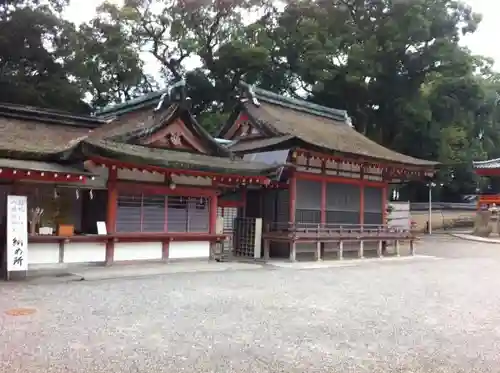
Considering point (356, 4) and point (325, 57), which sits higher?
point (356, 4)

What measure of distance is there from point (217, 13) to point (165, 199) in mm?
23723

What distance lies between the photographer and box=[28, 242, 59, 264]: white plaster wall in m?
11.5

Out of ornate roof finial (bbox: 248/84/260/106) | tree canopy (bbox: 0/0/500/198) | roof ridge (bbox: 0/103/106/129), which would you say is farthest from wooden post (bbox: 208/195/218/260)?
tree canopy (bbox: 0/0/500/198)

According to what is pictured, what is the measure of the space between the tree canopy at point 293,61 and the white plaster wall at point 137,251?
17.0 metres

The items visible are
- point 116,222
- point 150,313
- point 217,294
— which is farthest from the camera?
point 116,222

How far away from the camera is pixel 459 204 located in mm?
36188

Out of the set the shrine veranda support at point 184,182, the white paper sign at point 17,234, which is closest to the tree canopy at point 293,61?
the shrine veranda support at point 184,182

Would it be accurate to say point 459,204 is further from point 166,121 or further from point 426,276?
point 166,121

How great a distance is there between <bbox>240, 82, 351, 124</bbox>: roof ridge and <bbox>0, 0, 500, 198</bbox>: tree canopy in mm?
6432

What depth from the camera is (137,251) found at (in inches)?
528

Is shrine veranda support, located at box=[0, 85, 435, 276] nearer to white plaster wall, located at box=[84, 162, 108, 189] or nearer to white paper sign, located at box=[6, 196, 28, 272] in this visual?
white plaster wall, located at box=[84, 162, 108, 189]

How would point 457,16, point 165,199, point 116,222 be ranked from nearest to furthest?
point 116,222
point 165,199
point 457,16

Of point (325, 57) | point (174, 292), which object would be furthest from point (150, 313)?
point (325, 57)

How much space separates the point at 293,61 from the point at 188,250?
69.3 feet
